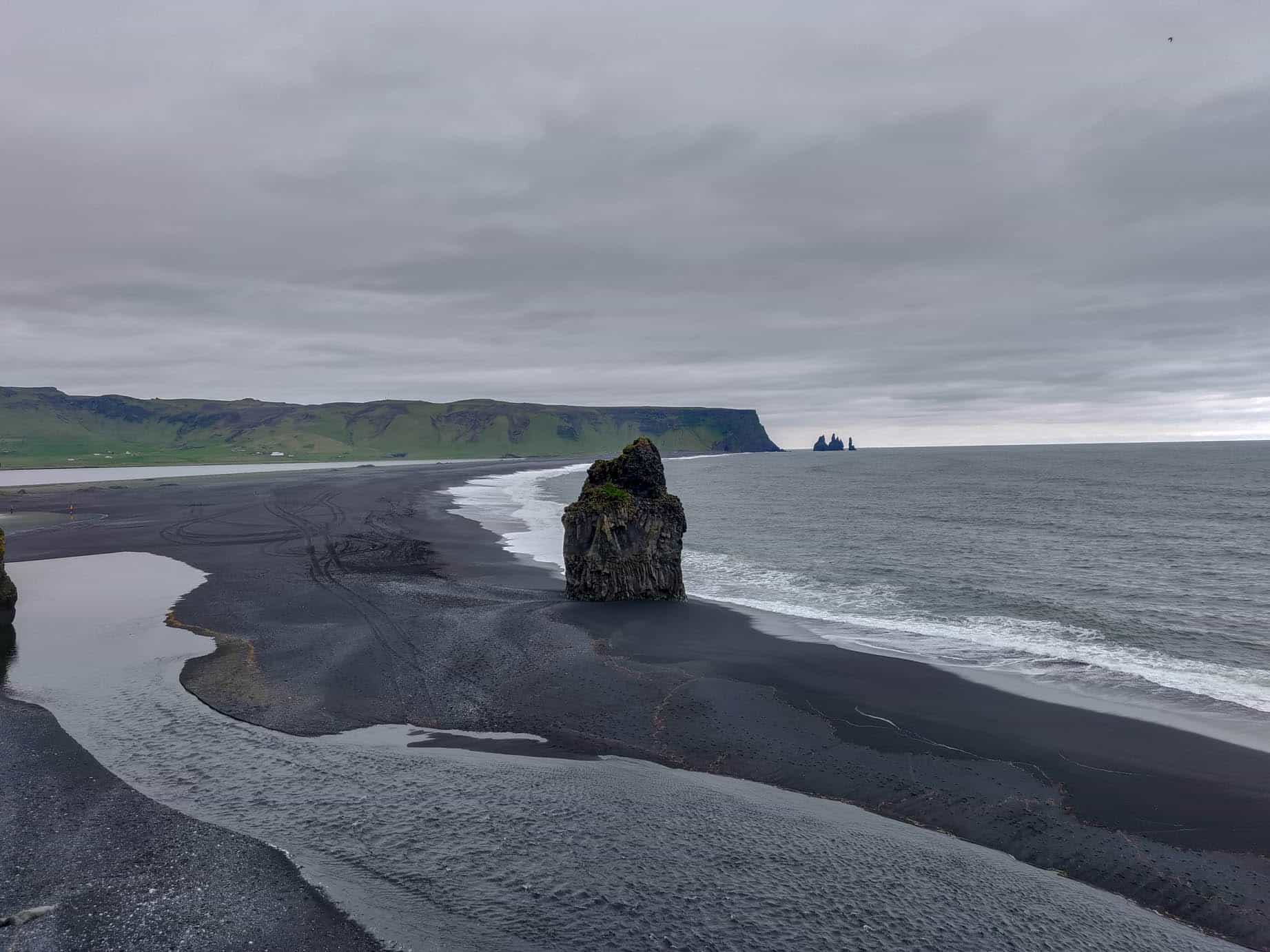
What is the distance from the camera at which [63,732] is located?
749 inches

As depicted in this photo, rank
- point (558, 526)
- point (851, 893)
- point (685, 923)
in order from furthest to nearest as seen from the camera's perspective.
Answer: point (558, 526) → point (851, 893) → point (685, 923)

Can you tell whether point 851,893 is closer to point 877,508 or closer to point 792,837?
point 792,837

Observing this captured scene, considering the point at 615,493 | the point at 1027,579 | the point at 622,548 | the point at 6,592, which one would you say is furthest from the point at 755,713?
the point at 6,592

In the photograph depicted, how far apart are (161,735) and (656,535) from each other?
22.7 m

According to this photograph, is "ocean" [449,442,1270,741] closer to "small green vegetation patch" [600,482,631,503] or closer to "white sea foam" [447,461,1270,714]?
"white sea foam" [447,461,1270,714]

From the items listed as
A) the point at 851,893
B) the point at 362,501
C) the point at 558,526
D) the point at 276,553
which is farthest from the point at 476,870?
the point at 362,501

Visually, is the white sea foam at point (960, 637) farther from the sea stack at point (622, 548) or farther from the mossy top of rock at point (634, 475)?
the mossy top of rock at point (634, 475)

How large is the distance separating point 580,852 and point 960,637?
899 inches

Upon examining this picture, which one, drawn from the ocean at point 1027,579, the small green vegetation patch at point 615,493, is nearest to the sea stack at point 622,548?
the small green vegetation patch at point 615,493

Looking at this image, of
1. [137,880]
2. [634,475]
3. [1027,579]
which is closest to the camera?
[137,880]

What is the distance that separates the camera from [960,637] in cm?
3081

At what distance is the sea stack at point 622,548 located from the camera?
117 feet

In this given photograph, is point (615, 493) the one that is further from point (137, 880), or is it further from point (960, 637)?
point (137, 880)

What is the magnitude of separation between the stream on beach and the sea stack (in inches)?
646
